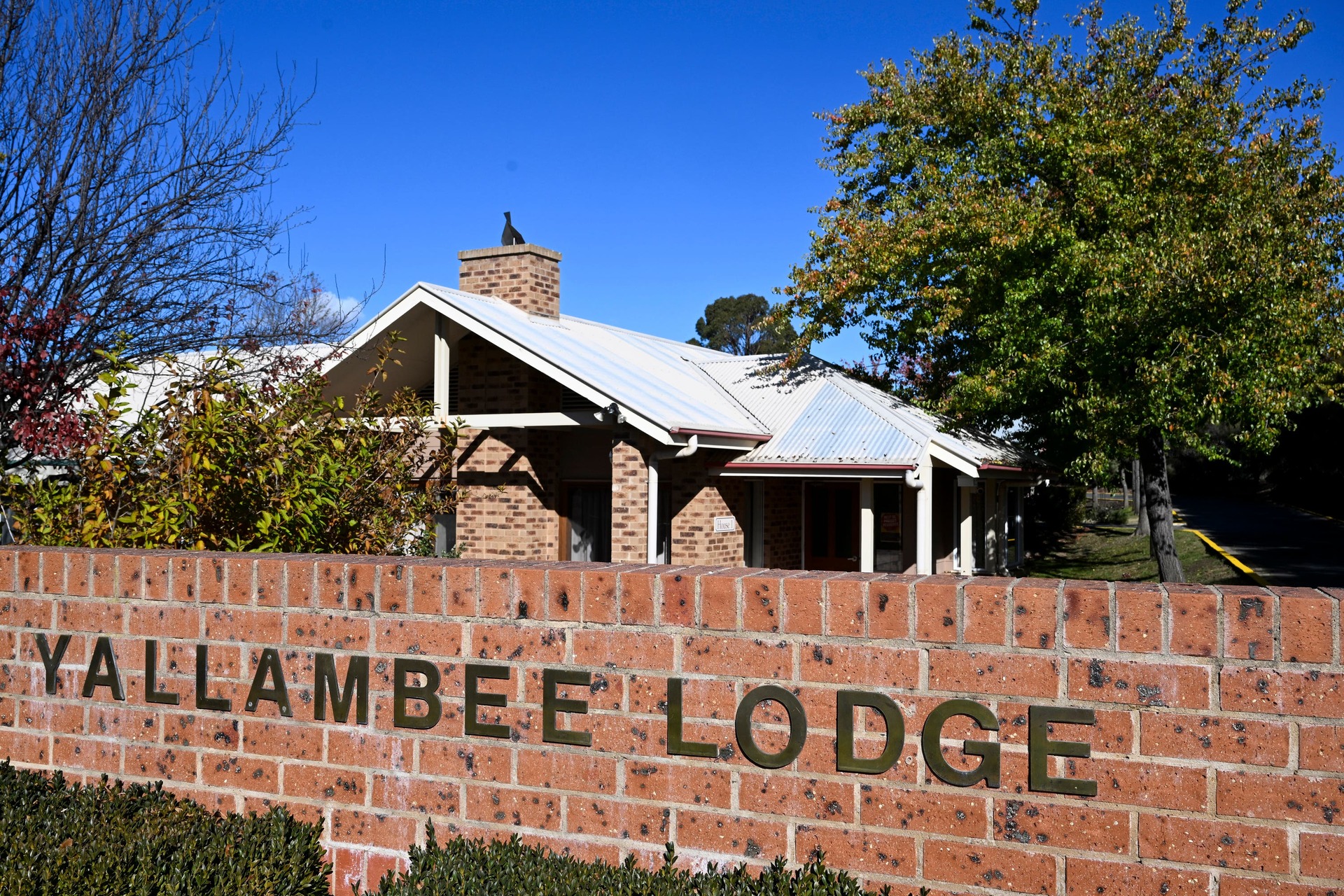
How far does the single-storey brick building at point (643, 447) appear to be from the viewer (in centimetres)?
1438

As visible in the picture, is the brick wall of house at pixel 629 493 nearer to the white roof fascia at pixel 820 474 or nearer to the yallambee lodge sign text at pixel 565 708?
the white roof fascia at pixel 820 474

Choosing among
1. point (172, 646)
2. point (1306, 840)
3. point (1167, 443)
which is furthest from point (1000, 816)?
point (1167, 443)

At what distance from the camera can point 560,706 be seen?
427cm

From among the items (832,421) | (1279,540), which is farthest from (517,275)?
(1279,540)

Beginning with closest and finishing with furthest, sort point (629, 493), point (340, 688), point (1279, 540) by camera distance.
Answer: point (340, 688), point (629, 493), point (1279, 540)

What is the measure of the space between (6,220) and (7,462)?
168 centimetres

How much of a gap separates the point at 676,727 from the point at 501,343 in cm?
1046

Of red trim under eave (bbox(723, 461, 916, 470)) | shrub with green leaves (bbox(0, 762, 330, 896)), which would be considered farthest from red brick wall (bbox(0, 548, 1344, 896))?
red trim under eave (bbox(723, 461, 916, 470))

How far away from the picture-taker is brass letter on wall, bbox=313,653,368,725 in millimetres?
4539

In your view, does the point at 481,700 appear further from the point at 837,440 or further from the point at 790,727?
the point at 837,440

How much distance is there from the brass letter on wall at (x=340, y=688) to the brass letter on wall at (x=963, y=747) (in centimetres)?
217

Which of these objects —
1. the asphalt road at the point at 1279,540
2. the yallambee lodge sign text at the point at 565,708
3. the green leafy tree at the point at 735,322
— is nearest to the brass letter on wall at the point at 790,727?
the yallambee lodge sign text at the point at 565,708

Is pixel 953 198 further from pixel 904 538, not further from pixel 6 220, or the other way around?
pixel 6 220

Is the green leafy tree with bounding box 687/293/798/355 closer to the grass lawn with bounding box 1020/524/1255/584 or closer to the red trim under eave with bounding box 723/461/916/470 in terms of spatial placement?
the grass lawn with bounding box 1020/524/1255/584
